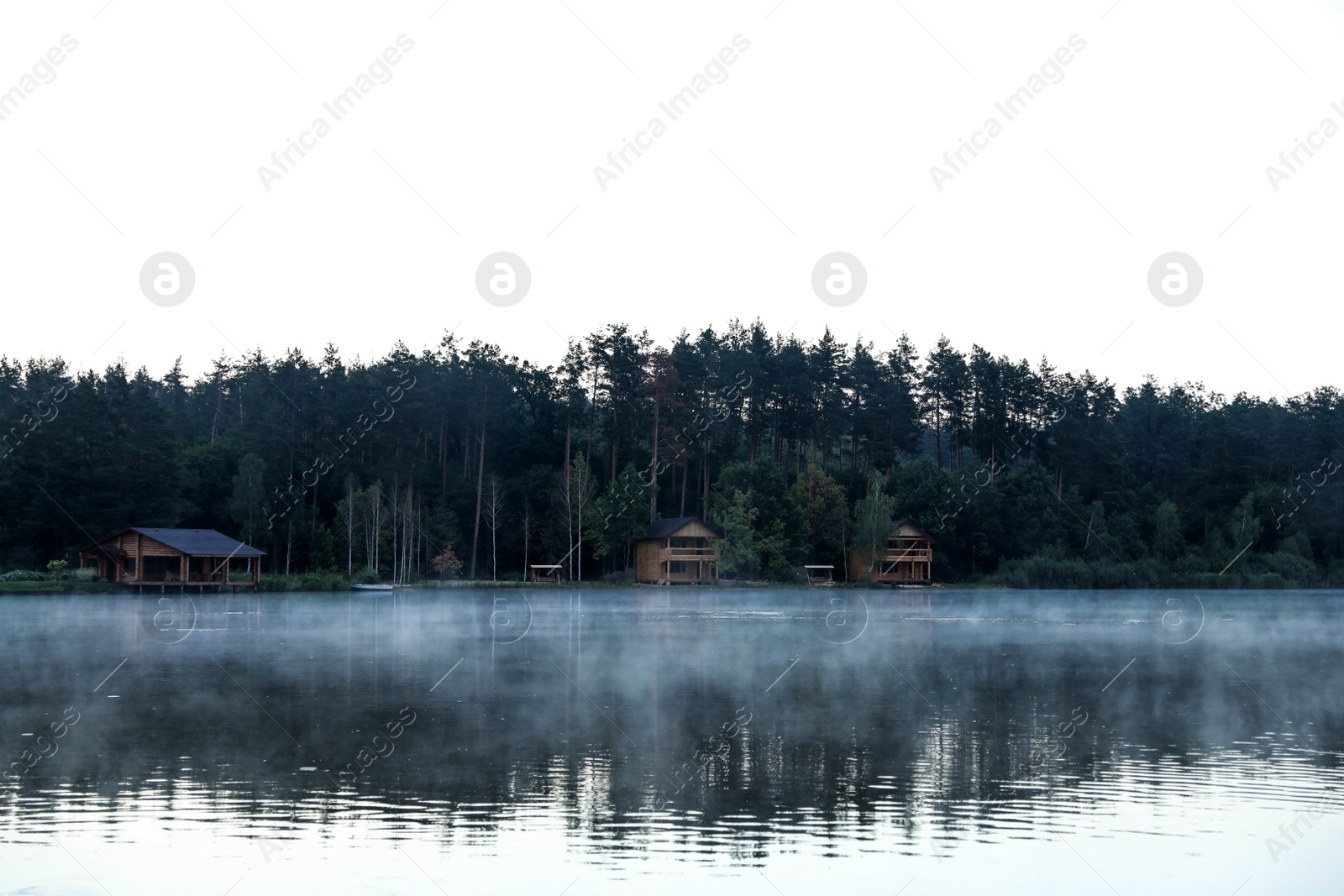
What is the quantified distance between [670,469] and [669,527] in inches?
484

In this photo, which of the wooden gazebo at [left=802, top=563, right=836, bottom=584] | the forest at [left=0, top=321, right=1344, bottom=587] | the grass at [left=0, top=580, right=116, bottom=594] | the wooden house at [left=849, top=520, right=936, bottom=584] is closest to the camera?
the grass at [left=0, top=580, right=116, bottom=594]

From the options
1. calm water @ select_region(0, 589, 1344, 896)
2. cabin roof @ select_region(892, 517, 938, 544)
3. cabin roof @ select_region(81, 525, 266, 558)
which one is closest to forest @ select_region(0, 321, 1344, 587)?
cabin roof @ select_region(892, 517, 938, 544)

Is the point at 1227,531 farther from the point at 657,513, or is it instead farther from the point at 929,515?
the point at 657,513

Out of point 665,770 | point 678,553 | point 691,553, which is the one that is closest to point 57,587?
point 678,553

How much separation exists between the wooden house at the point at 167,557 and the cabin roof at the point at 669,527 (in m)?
27.0

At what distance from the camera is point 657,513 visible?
9850cm

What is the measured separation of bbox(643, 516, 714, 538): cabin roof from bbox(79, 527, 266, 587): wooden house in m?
27.0

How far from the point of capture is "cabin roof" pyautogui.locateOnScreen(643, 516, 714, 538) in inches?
3455

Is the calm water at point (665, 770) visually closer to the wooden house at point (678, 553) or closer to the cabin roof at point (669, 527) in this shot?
the cabin roof at point (669, 527)

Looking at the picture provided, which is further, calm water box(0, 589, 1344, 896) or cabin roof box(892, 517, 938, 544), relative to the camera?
cabin roof box(892, 517, 938, 544)

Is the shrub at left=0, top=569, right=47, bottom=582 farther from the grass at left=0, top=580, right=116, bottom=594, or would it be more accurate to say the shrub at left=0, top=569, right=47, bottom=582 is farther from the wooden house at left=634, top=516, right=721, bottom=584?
the wooden house at left=634, top=516, right=721, bottom=584

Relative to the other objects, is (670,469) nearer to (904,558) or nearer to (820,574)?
(820,574)

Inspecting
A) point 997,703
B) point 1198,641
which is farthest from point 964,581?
point 997,703

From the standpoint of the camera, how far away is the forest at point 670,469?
263 feet
